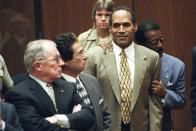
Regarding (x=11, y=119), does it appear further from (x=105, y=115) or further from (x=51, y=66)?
(x=105, y=115)

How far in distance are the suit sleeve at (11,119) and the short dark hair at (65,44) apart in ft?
→ 2.35

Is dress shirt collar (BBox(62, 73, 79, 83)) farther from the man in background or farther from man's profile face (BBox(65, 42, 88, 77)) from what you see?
the man in background

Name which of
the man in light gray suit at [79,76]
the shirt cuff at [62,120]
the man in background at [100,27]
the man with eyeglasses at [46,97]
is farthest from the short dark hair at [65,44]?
the man in background at [100,27]

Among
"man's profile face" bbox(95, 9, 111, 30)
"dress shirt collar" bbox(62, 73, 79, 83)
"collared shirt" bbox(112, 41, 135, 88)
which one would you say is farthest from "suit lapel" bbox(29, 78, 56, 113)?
"man's profile face" bbox(95, 9, 111, 30)

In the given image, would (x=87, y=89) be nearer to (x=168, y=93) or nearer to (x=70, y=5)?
(x=168, y=93)

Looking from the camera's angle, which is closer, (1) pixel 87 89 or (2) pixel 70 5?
A: (1) pixel 87 89

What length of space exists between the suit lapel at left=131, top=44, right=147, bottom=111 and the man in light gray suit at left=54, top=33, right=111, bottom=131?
372 mm

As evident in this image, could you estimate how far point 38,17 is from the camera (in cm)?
612

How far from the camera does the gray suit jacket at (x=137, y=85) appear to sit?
4.28 meters

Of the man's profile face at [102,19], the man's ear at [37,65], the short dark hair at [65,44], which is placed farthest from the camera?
the man's profile face at [102,19]

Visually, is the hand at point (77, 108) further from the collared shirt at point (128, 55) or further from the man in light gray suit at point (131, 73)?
the collared shirt at point (128, 55)

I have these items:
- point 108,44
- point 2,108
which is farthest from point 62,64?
point 108,44

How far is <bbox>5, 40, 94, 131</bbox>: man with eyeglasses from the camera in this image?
135 inches

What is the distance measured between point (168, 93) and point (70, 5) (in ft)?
6.88
